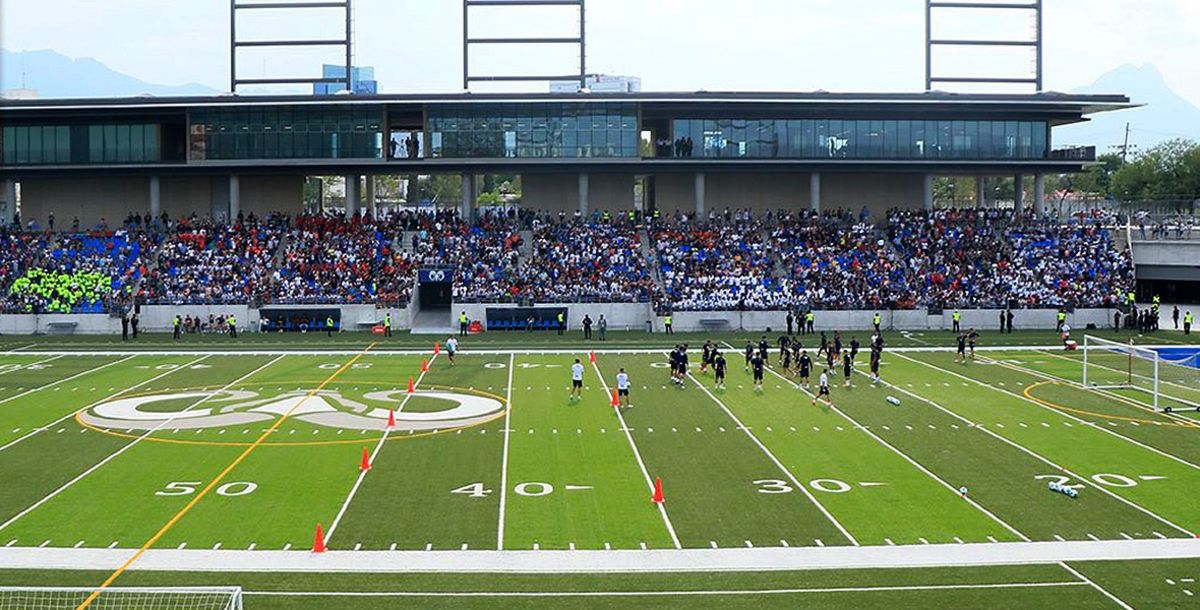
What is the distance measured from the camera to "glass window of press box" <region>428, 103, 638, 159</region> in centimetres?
6950

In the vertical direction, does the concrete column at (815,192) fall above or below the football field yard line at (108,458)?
above

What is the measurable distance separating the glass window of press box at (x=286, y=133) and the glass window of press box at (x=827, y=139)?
1714 centimetres

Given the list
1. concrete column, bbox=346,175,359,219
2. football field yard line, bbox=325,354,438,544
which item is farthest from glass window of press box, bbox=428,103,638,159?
football field yard line, bbox=325,354,438,544

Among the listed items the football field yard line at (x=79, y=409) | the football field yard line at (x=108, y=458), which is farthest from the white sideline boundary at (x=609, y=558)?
the football field yard line at (x=79, y=409)

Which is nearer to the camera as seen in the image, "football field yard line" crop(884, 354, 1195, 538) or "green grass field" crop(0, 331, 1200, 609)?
"green grass field" crop(0, 331, 1200, 609)

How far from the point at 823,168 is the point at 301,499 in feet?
170

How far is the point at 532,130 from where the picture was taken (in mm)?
69500

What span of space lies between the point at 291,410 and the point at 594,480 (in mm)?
12121

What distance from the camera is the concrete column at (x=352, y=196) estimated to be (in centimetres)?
7069

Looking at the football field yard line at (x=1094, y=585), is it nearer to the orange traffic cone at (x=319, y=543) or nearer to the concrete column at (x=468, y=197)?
the orange traffic cone at (x=319, y=543)

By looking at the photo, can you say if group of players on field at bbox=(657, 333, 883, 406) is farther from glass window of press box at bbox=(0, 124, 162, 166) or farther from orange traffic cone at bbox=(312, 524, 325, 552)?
glass window of press box at bbox=(0, 124, 162, 166)

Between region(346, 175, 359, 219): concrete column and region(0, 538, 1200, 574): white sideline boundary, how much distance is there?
51443 mm

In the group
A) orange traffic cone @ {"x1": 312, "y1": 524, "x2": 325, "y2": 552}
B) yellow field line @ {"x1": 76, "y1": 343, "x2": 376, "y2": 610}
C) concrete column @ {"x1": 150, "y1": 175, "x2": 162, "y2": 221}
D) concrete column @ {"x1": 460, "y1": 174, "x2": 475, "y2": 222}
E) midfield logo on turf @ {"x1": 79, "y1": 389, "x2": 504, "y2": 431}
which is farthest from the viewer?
concrete column @ {"x1": 150, "y1": 175, "x2": 162, "y2": 221}

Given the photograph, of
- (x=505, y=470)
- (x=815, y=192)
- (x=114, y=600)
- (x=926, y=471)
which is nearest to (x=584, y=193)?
(x=815, y=192)
